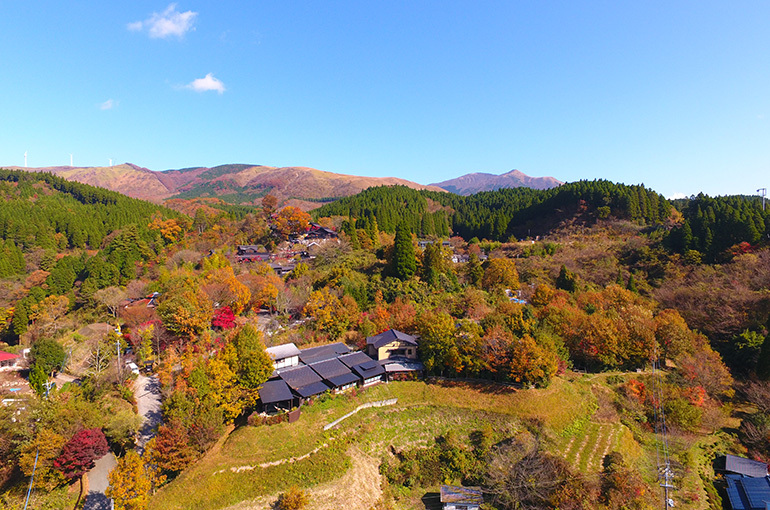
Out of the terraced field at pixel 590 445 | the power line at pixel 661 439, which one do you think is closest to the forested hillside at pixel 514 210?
the power line at pixel 661 439

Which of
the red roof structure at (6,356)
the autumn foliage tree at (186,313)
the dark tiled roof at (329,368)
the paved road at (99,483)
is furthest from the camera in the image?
the red roof structure at (6,356)

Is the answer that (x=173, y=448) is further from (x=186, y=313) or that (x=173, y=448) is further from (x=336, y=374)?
(x=186, y=313)

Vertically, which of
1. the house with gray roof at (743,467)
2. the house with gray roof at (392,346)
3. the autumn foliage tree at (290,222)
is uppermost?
the autumn foliage tree at (290,222)

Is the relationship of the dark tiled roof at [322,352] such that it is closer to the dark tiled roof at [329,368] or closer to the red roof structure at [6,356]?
the dark tiled roof at [329,368]

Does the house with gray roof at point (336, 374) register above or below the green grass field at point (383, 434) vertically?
above

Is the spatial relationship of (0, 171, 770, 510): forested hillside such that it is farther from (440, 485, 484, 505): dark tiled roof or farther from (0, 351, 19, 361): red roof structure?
(0, 351, 19, 361): red roof structure

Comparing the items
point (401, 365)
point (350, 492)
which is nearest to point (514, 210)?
point (401, 365)

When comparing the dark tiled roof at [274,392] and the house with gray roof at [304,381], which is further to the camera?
the house with gray roof at [304,381]

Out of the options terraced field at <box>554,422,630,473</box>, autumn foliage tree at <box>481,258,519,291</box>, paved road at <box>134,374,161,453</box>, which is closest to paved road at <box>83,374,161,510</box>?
paved road at <box>134,374,161,453</box>
